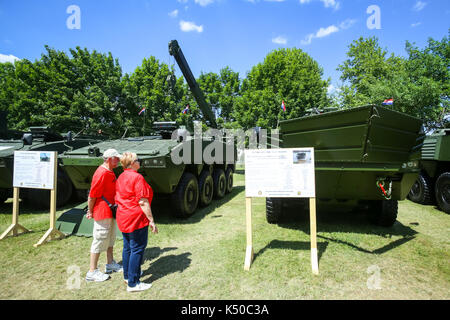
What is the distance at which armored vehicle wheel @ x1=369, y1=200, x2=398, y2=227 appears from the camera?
4535 mm

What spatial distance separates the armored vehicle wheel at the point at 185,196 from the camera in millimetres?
5184

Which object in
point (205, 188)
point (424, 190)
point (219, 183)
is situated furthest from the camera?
point (219, 183)

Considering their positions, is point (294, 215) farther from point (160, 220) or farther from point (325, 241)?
point (160, 220)

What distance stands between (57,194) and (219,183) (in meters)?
4.36

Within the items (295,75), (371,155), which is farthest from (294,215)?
(295,75)

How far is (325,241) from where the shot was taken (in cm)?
404

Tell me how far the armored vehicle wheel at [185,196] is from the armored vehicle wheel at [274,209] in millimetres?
1751

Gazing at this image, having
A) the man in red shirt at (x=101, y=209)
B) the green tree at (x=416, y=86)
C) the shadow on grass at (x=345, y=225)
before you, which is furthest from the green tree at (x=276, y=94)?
the man in red shirt at (x=101, y=209)

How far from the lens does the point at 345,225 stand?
4.93 m

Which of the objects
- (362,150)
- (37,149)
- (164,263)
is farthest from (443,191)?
(37,149)

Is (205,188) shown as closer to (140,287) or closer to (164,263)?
(164,263)

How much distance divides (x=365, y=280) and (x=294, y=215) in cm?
290

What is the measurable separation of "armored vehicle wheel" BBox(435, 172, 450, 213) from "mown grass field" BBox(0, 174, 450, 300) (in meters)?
1.29

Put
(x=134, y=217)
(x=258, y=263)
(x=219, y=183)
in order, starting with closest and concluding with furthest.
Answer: (x=134, y=217) → (x=258, y=263) → (x=219, y=183)
